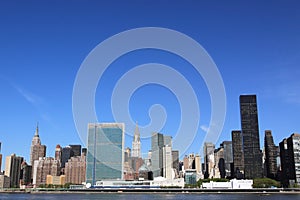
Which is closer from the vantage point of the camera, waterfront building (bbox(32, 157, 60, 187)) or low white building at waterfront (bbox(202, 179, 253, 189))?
low white building at waterfront (bbox(202, 179, 253, 189))

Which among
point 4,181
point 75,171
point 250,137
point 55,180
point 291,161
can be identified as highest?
point 250,137

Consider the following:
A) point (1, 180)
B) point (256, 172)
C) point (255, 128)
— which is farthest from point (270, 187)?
point (1, 180)

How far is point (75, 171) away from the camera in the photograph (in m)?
139

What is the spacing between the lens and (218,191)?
9788 cm

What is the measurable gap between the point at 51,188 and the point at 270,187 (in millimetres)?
65731

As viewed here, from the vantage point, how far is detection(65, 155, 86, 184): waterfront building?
5453 inches

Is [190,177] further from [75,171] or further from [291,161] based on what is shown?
[75,171]

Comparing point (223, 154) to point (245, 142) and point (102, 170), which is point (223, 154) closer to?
point (245, 142)

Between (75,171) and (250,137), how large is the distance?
2556 inches

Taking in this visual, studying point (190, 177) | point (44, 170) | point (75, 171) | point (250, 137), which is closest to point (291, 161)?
point (250, 137)

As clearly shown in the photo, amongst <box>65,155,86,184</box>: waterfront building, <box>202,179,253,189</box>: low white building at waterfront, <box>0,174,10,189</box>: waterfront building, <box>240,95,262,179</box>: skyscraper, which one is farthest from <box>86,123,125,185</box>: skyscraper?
<box>240,95,262,179</box>: skyscraper

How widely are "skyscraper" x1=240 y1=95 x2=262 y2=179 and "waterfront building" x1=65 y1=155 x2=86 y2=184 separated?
190 feet

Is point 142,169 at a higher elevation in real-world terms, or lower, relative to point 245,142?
lower

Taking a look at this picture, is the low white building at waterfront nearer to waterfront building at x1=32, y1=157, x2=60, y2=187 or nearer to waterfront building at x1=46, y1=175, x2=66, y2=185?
waterfront building at x1=46, y1=175, x2=66, y2=185
